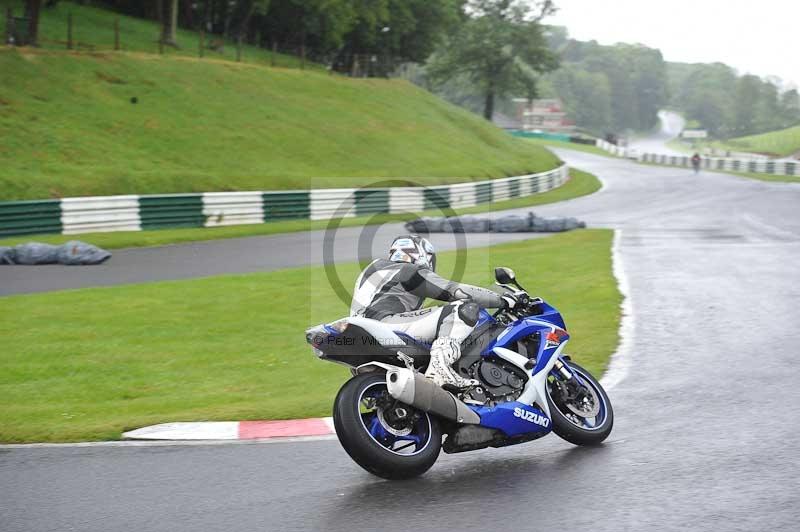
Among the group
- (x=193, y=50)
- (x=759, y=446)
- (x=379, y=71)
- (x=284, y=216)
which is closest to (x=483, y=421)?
(x=759, y=446)

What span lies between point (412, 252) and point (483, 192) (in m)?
30.7

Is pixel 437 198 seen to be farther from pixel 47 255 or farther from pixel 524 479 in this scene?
pixel 524 479

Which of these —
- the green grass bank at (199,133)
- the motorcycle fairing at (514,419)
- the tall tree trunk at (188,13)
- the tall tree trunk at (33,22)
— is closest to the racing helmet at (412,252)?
the motorcycle fairing at (514,419)

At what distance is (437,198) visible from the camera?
34.0 metres

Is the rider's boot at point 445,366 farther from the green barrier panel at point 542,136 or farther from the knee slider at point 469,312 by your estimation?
the green barrier panel at point 542,136

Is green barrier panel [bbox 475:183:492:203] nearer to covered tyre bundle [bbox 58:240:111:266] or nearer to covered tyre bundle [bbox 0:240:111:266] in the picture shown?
covered tyre bundle [bbox 58:240:111:266]

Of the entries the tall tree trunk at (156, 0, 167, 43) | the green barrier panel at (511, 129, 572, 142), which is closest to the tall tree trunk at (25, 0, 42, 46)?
the tall tree trunk at (156, 0, 167, 43)

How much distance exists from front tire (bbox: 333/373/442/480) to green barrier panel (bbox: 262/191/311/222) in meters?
22.6

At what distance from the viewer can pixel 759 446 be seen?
6.47m

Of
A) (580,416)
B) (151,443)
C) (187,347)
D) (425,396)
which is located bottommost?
(187,347)

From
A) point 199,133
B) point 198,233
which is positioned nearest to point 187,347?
point 198,233

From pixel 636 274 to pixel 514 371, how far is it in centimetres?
976

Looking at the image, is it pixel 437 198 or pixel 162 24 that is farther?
pixel 162 24

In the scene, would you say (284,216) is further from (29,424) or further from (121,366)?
(29,424)
